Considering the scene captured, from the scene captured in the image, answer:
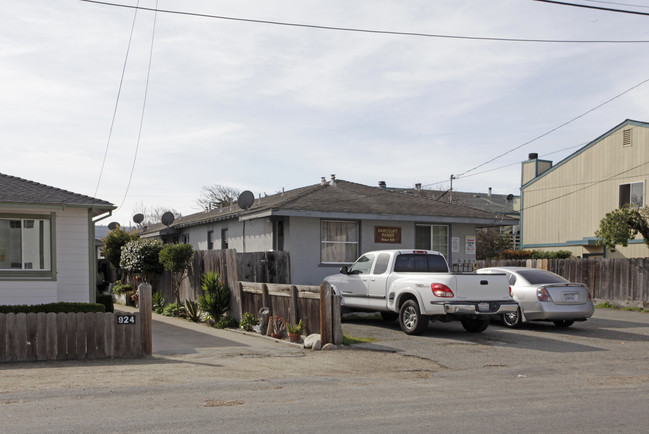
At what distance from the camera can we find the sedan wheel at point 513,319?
15.9 meters

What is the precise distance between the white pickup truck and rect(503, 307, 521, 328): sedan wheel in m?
1.11

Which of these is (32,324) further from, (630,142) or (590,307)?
(630,142)

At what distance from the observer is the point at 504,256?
110 feet

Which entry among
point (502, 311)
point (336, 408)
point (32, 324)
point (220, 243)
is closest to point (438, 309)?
point (502, 311)

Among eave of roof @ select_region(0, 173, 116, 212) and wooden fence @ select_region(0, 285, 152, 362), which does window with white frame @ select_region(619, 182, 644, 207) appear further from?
wooden fence @ select_region(0, 285, 152, 362)

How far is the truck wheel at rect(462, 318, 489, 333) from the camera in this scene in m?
15.2

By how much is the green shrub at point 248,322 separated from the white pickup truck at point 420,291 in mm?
2342

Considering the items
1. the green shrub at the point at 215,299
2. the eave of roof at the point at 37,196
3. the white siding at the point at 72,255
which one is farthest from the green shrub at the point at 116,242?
the green shrub at the point at 215,299

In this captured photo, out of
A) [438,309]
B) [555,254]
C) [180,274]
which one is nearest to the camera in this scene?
[438,309]

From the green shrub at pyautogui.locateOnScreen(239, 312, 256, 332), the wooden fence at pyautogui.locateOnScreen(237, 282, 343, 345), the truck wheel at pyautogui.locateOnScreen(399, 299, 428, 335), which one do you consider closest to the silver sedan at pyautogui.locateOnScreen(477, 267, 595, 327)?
the truck wheel at pyautogui.locateOnScreen(399, 299, 428, 335)

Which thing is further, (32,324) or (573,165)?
(573,165)

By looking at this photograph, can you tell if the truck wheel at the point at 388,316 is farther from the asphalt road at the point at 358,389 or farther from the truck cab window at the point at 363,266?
the asphalt road at the point at 358,389

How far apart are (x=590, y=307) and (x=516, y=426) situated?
401 inches

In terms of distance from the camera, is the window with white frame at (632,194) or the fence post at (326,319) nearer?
the fence post at (326,319)
